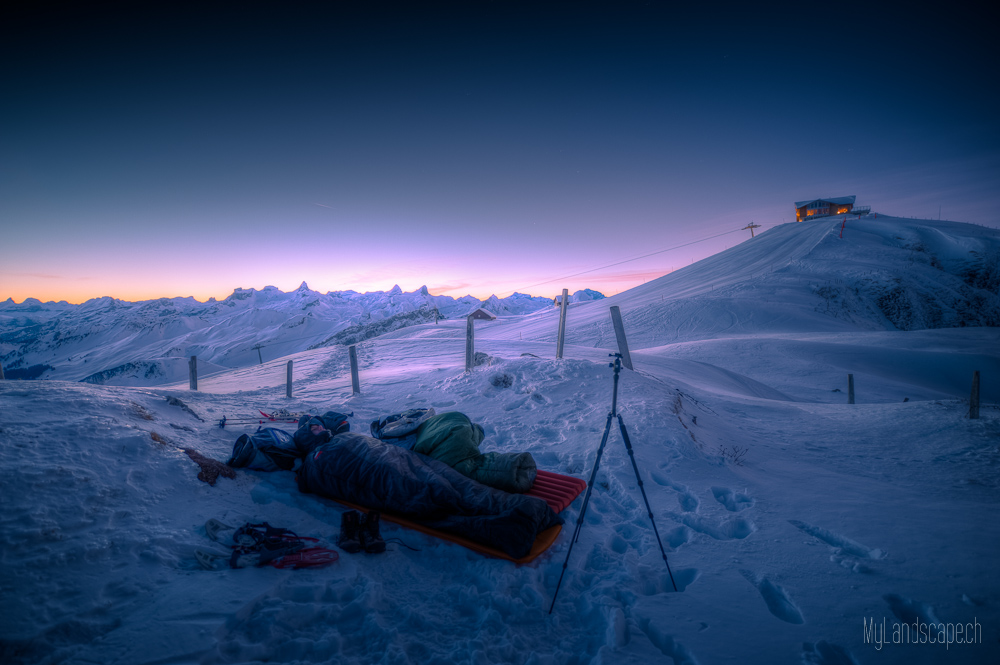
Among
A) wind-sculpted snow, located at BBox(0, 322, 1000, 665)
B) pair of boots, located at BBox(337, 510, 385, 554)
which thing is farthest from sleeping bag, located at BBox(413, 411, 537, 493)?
pair of boots, located at BBox(337, 510, 385, 554)

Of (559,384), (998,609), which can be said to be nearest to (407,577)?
(998,609)

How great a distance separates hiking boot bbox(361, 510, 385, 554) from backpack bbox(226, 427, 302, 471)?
1.98m

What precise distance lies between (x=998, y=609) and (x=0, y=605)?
7.34m

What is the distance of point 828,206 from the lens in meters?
65.4

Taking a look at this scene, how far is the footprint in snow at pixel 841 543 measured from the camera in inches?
153

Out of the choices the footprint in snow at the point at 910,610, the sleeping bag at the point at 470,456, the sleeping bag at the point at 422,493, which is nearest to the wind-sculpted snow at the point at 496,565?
the footprint in snow at the point at 910,610

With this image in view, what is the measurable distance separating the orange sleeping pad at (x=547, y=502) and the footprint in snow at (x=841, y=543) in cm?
249

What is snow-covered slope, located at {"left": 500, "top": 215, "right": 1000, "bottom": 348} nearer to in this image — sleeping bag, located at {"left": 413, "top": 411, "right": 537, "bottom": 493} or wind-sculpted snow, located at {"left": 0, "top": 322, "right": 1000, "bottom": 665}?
wind-sculpted snow, located at {"left": 0, "top": 322, "right": 1000, "bottom": 665}

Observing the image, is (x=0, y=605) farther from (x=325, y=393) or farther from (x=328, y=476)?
(x=325, y=393)

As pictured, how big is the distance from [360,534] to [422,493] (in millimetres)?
713

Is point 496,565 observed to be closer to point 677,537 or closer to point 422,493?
point 422,493

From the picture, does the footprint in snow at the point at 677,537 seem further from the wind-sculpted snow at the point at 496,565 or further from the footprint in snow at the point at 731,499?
the footprint in snow at the point at 731,499

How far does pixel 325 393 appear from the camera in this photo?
1220 cm

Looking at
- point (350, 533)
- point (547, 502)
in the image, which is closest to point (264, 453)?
point (350, 533)
